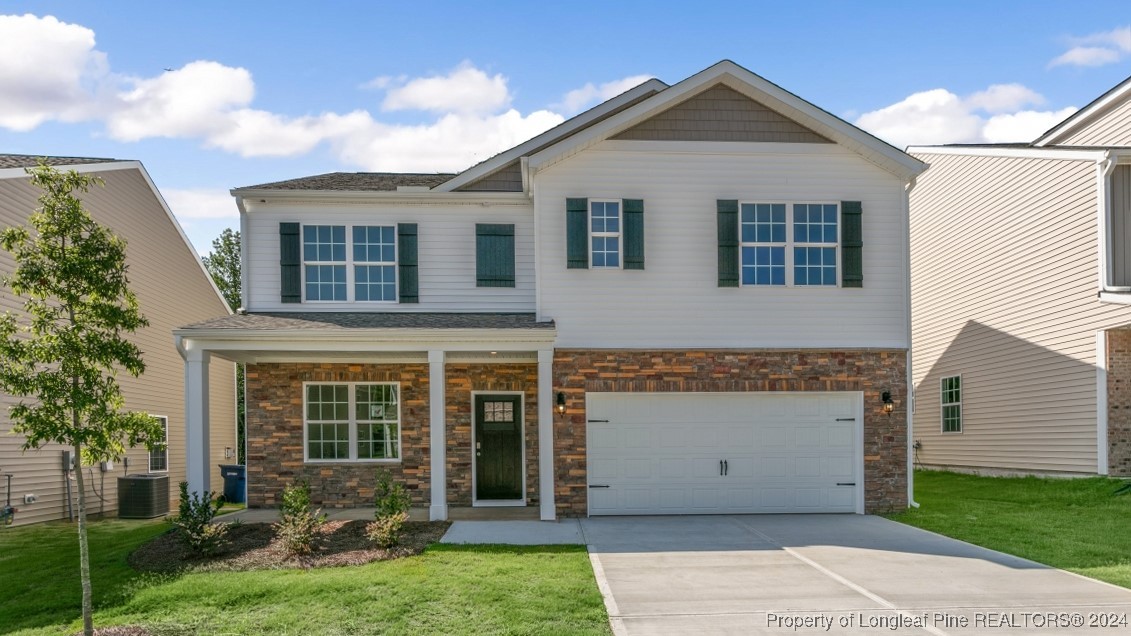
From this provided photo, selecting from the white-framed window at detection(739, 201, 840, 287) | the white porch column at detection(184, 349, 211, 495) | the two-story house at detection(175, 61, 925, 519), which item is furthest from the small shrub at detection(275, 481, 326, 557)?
the white-framed window at detection(739, 201, 840, 287)

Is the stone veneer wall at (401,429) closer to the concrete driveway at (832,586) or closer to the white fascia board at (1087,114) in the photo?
the concrete driveway at (832,586)

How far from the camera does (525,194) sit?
14.6 metres

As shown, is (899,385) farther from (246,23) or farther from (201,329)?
(246,23)

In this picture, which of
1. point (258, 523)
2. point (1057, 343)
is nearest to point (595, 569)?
point (258, 523)

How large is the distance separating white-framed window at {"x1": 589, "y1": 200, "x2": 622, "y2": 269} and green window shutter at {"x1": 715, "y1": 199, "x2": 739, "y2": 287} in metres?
1.63

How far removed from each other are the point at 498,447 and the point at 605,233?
4199 millimetres

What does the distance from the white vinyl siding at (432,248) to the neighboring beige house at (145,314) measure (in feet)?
11.1

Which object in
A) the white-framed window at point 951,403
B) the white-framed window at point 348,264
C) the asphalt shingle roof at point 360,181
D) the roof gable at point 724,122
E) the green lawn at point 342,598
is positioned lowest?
the green lawn at point 342,598

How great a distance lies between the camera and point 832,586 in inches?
342

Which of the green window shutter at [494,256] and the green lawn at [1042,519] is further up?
the green window shutter at [494,256]

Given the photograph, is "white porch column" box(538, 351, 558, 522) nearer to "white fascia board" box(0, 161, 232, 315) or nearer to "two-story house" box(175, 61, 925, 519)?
"two-story house" box(175, 61, 925, 519)

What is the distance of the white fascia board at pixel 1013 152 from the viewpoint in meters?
15.4

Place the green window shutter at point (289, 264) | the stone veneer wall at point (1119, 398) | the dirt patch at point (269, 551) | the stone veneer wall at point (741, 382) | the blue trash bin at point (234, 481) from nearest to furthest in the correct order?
the dirt patch at point (269, 551)
the stone veneer wall at point (741, 382)
the green window shutter at point (289, 264)
the stone veneer wall at point (1119, 398)
the blue trash bin at point (234, 481)

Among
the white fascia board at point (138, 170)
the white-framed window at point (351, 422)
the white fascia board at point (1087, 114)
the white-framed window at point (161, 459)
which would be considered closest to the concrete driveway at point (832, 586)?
the white-framed window at point (351, 422)
